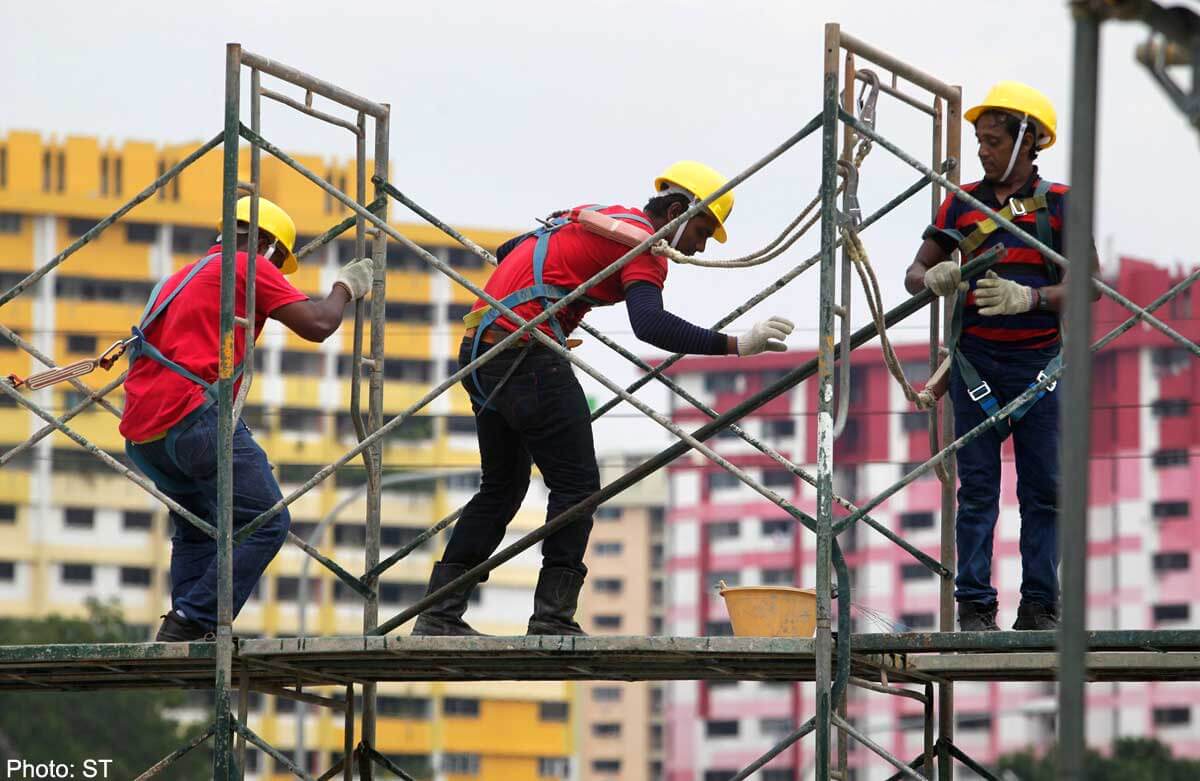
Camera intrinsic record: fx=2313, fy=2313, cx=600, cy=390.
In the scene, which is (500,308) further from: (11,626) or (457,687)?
(457,687)

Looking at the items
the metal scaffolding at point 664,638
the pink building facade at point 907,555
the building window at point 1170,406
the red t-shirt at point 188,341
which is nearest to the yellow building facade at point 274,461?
the pink building facade at point 907,555

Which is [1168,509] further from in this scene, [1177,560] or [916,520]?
[916,520]

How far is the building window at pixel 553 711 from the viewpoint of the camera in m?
111

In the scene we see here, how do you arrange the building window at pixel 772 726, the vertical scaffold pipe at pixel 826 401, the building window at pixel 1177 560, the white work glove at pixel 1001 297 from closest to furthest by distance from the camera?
the vertical scaffold pipe at pixel 826 401
the white work glove at pixel 1001 297
the building window at pixel 1177 560
the building window at pixel 772 726

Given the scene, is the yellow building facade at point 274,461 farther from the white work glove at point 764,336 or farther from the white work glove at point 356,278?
the white work glove at point 764,336

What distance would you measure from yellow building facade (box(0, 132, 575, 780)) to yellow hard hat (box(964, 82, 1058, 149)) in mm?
88916

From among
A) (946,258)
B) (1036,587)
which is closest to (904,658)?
(1036,587)

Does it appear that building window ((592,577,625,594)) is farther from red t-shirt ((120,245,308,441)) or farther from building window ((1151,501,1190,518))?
red t-shirt ((120,245,308,441))

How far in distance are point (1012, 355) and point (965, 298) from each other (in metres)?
0.32

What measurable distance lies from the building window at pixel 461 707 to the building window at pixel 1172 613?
3155 centimetres

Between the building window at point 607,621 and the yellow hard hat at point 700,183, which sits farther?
the building window at point 607,621

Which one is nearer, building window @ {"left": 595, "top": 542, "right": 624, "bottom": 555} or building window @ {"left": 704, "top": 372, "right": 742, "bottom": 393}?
building window @ {"left": 704, "top": 372, "right": 742, "bottom": 393}

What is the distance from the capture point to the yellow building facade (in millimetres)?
103750

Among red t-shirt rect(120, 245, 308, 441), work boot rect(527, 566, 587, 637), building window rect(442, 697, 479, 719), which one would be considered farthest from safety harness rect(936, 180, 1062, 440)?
building window rect(442, 697, 479, 719)
